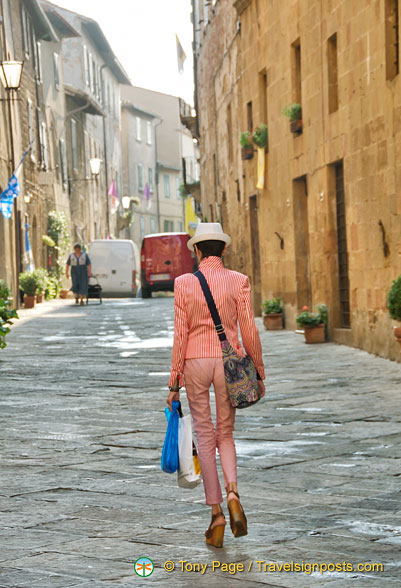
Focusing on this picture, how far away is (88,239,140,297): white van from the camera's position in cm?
3114

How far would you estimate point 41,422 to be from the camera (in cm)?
777

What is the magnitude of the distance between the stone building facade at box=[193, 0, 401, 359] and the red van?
24.5ft

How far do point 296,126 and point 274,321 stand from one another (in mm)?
3221

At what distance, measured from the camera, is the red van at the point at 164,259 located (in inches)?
1198

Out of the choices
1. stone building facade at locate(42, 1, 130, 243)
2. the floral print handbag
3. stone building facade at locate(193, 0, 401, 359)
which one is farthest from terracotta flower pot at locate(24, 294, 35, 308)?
the floral print handbag

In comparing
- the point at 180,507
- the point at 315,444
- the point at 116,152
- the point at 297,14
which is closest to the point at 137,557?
the point at 180,507

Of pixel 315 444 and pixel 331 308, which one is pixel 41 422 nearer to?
pixel 315 444

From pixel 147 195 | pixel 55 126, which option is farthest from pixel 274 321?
pixel 147 195

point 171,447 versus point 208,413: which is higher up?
point 208,413

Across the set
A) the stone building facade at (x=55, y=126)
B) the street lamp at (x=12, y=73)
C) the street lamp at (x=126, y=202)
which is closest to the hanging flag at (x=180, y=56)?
the stone building facade at (x=55, y=126)

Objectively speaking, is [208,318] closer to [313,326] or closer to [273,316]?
[313,326]

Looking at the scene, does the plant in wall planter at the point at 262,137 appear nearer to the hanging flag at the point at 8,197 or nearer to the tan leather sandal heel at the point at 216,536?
the hanging flag at the point at 8,197

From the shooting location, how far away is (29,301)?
25094mm

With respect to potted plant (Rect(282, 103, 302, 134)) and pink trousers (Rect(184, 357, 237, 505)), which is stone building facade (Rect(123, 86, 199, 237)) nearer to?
potted plant (Rect(282, 103, 302, 134))
